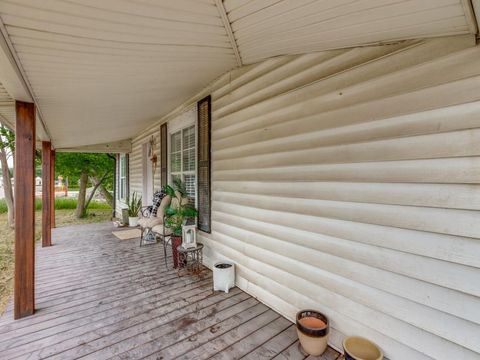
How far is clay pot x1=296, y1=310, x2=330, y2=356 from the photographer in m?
1.77

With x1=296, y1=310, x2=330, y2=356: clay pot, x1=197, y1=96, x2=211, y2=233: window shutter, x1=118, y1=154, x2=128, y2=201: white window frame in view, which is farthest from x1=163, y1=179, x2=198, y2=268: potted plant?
x1=118, y1=154, x2=128, y2=201: white window frame

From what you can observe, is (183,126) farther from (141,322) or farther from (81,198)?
(81,198)

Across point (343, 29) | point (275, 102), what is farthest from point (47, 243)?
point (343, 29)

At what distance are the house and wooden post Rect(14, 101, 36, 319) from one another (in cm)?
6

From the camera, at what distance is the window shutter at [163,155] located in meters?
5.08

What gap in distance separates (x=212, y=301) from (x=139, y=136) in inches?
228

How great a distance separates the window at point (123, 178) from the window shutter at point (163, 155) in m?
3.66

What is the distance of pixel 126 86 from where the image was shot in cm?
286

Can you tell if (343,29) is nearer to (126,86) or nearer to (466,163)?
(466,163)

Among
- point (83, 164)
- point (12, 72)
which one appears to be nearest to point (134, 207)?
point (83, 164)

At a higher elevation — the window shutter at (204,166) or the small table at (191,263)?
the window shutter at (204,166)

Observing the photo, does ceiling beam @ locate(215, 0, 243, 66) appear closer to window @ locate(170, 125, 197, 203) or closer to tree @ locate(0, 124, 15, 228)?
window @ locate(170, 125, 197, 203)

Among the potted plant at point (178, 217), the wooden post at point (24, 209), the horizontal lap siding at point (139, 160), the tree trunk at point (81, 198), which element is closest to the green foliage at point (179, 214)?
the potted plant at point (178, 217)

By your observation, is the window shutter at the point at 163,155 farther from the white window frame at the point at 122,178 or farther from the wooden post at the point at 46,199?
the white window frame at the point at 122,178
